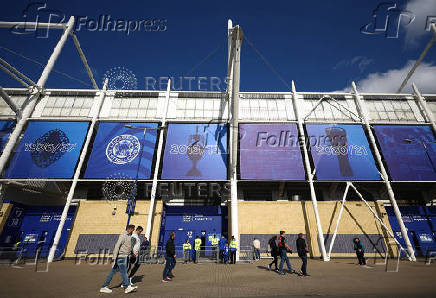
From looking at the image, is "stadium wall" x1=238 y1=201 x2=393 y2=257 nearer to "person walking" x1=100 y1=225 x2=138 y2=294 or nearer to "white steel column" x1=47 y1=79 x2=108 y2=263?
"person walking" x1=100 y1=225 x2=138 y2=294

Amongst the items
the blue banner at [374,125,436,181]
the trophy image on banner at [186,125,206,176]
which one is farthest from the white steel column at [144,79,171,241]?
the blue banner at [374,125,436,181]

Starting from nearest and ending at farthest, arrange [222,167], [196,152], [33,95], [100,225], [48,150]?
[100,225] → [222,167] → [48,150] → [33,95] → [196,152]

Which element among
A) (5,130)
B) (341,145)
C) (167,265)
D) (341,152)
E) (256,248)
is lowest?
(167,265)

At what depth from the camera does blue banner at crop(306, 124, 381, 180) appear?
19.2 meters

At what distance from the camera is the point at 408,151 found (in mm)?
20312

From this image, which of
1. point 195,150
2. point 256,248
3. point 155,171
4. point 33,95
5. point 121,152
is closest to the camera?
point 256,248

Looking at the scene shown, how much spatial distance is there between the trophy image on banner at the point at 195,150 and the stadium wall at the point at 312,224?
515cm

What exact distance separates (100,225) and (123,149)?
6.88 metres

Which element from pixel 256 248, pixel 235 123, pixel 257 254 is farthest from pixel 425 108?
pixel 257 254

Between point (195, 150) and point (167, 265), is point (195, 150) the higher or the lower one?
the higher one

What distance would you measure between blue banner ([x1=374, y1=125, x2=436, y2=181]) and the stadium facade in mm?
106

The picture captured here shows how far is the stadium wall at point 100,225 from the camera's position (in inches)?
666

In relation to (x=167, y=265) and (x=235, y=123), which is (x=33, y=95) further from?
(x=167, y=265)

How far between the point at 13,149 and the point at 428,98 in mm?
44315
